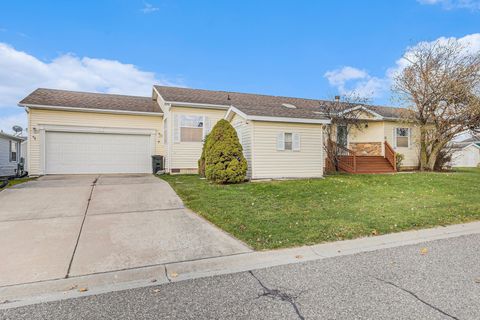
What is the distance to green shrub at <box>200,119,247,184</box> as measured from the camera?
35.1 feet

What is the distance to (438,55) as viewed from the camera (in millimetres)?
14648

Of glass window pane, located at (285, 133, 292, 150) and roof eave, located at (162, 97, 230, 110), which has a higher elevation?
roof eave, located at (162, 97, 230, 110)

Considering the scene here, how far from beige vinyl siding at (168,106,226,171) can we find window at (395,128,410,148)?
1069 cm

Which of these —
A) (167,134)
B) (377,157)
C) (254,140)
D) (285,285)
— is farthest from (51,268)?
(377,157)

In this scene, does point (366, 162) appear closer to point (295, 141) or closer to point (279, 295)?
point (295, 141)

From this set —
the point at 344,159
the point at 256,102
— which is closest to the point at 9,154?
the point at 256,102

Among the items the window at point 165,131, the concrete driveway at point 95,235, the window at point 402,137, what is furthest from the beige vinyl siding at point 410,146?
the concrete driveway at point 95,235

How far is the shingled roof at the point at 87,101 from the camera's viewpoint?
1411cm

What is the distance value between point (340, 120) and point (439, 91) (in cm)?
497

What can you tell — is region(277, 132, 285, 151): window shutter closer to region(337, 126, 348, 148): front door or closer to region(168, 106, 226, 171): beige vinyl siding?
region(168, 106, 226, 171): beige vinyl siding

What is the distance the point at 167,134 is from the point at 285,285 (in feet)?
41.2

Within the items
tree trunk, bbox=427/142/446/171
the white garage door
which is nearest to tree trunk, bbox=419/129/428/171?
tree trunk, bbox=427/142/446/171

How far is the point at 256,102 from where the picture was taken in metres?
16.9

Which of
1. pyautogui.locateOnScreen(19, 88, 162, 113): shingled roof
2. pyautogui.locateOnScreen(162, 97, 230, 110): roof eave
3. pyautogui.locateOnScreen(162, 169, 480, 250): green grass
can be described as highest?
pyautogui.locateOnScreen(19, 88, 162, 113): shingled roof
